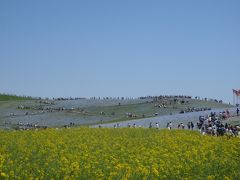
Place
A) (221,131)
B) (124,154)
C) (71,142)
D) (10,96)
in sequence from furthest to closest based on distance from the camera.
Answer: (10,96) < (221,131) < (71,142) < (124,154)

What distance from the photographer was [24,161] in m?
15.5

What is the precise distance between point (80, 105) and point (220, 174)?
218ft

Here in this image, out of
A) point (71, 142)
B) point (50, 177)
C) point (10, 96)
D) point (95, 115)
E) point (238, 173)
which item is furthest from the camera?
point (10, 96)

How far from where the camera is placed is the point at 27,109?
7488 centimetres

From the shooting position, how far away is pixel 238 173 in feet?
42.1

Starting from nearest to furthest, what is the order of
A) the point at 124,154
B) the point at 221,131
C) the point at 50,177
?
the point at 50,177 → the point at 124,154 → the point at 221,131

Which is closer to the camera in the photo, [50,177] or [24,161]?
[50,177]

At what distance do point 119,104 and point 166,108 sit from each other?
1176cm

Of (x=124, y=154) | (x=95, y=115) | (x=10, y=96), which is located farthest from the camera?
(x=10, y=96)

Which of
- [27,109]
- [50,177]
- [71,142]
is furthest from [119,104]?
[50,177]

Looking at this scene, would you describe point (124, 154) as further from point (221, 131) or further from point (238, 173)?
point (221, 131)

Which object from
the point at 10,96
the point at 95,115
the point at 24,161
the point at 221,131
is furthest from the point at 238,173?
the point at 10,96

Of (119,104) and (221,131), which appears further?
(119,104)

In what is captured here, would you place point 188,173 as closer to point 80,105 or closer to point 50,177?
point 50,177
